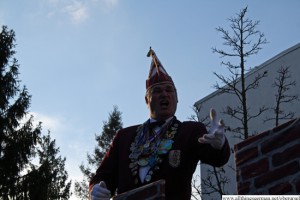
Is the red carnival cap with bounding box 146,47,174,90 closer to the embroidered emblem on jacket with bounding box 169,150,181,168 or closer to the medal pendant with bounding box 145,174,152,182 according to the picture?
the embroidered emblem on jacket with bounding box 169,150,181,168

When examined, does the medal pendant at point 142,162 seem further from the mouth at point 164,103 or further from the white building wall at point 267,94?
the white building wall at point 267,94

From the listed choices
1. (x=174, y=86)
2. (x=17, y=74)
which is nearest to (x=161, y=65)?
(x=174, y=86)

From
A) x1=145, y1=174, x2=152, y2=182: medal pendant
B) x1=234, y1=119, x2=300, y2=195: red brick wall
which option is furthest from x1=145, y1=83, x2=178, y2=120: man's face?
x1=234, y1=119, x2=300, y2=195: red brick wall

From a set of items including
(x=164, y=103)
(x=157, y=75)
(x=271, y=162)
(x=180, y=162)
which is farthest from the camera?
(x=157, y=75)

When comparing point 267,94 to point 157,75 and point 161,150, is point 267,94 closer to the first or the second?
point 157,75

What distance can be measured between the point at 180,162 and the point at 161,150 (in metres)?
0.22

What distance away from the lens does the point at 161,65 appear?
4520 millimetres

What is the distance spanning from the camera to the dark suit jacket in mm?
3473

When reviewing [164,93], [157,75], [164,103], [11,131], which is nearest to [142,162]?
[164,103]

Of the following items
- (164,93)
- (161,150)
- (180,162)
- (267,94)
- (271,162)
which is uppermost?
(267,94)

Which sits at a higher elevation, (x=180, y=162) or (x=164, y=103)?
(x=164, y=103)

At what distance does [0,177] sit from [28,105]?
2.46 meters

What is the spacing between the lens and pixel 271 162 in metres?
2.85

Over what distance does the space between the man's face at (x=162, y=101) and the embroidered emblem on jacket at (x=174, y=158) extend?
1.54ft
